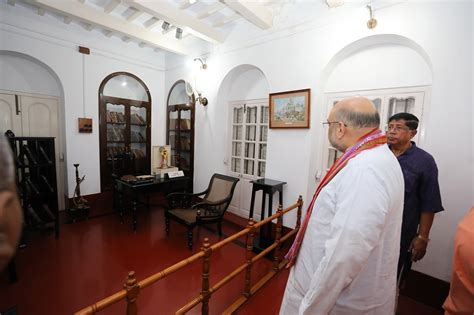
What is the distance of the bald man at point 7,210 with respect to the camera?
1.15ft

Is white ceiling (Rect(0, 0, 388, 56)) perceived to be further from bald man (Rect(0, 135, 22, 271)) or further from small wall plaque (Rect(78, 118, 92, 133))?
bald man (Rect(0, 135, 22, 271))

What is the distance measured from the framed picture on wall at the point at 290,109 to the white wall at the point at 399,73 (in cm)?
8

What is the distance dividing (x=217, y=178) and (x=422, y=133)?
2631mm

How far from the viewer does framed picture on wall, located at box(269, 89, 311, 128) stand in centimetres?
276

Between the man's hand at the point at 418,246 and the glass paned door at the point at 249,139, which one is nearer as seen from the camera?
the man's hand at the point at 418,246

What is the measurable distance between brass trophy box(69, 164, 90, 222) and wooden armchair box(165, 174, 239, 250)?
Answer: 1.46m

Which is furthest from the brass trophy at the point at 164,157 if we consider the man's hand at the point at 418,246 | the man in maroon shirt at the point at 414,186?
the man's hand at the point at 418,246

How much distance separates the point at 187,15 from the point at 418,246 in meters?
3.56

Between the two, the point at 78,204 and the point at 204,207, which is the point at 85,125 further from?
the point at 204,207

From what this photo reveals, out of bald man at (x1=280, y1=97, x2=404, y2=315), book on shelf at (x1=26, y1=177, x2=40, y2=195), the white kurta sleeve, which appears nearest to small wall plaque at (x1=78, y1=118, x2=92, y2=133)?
book on shelf at (x1=26, y1=177, x2=40, y2=195)

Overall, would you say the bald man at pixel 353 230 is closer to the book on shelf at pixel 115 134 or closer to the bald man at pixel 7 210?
the bald man at pixel 7 210

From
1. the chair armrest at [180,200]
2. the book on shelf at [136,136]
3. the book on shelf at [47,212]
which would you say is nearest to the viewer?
the book on shelf at [47,212]

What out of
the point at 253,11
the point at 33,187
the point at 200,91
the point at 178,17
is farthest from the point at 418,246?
the point at 33,187

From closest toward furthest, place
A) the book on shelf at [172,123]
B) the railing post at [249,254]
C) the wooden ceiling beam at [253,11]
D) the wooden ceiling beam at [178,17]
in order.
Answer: the railing post at [249,254]
the wooden ceiling beam at [253,11]
the wooden ceiling beam at [178,17]
the book on shelf at [172,123]
